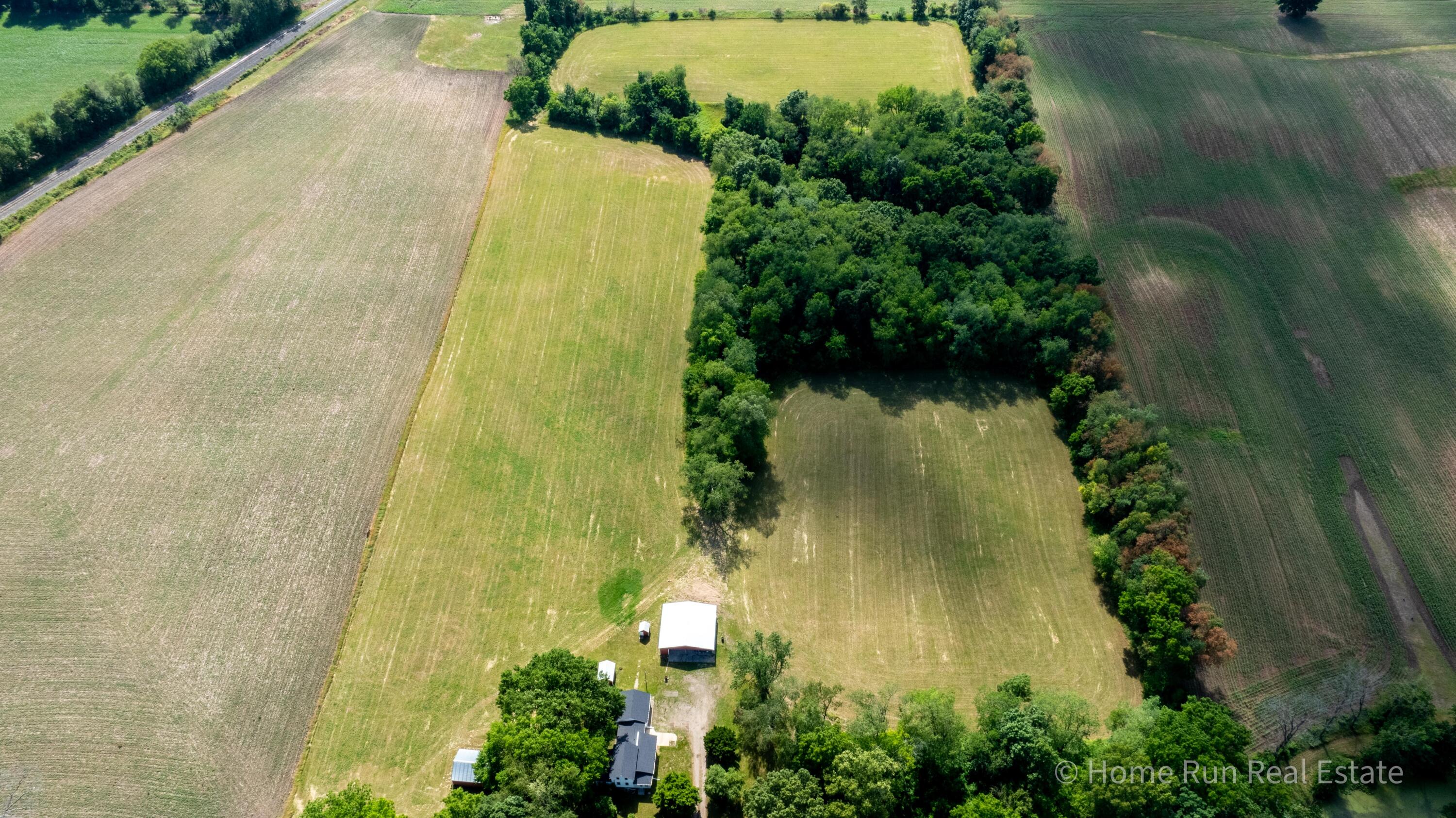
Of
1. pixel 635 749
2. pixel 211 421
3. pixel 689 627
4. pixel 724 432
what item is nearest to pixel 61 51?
pixel 211 421

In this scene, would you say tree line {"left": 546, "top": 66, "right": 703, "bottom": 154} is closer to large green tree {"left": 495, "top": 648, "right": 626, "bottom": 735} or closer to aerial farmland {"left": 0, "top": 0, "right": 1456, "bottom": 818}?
aerial farmland {"left": 0, "top": 0, "right": 1456, "bottom": 818}

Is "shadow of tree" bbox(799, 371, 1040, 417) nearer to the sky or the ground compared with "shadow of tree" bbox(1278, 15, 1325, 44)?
nearer to the ground

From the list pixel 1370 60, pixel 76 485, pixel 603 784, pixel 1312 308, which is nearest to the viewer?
pixel 603 784

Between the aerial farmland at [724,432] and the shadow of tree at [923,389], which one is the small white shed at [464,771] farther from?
the shadow of tree at [923,389]

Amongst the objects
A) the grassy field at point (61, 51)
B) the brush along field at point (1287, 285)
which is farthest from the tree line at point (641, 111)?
the grassy field at point (61, 51)

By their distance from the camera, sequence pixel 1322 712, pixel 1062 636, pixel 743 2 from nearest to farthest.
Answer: pixel 1322 712 → pixel 1062 636 → pixel 743 2

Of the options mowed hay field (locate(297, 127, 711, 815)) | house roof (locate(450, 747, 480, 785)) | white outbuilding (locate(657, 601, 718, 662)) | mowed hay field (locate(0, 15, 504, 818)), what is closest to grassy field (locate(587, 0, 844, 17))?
mowed hay field (locate(0, 15, 504, 818))

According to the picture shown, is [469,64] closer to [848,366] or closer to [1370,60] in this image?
[848,366]

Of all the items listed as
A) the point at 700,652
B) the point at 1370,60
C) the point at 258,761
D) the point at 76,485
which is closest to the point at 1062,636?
the point at 700,652
